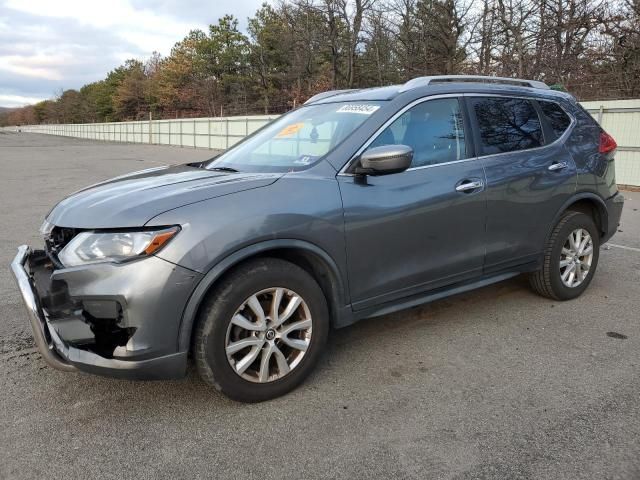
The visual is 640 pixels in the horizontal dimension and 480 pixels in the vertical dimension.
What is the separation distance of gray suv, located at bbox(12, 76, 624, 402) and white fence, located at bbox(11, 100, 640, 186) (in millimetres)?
10040

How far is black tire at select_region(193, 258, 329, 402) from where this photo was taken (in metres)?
2.65

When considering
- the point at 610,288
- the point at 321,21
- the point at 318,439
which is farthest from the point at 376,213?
the point at 321,21

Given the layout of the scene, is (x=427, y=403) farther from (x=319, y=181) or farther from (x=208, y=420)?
(x=319, y=181)

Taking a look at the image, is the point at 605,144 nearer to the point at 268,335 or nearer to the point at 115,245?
the point at 268,335

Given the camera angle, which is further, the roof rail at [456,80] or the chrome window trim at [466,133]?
the roof rail at [456,80]

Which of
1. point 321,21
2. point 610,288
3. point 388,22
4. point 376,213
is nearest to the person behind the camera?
point 376,213

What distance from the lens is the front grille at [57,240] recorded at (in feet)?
9.19

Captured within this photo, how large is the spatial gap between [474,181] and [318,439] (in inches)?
78.9

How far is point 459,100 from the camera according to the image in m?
3.75

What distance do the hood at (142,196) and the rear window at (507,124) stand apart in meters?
1.69

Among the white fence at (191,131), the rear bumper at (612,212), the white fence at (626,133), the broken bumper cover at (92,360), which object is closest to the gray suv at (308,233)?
the broken bumper cover at (92,360)

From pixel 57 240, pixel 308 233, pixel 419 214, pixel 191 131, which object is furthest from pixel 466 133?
pixel 191 131

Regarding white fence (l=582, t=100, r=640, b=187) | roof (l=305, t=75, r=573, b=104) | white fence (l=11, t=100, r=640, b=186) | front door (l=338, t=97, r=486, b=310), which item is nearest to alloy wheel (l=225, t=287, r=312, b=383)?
front door (l=338, t=97, r=486, b=310)

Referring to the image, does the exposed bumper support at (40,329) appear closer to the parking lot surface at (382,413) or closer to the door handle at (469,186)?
the parking lot surface at (382,413)
